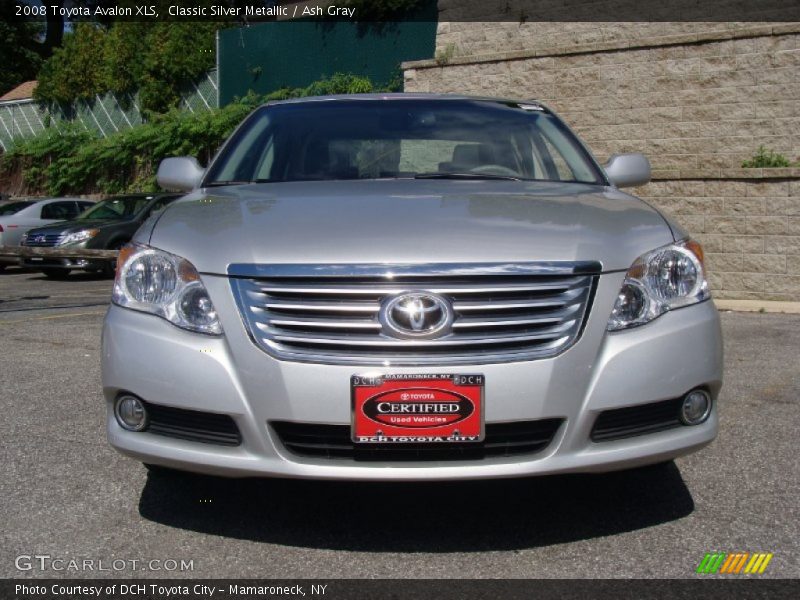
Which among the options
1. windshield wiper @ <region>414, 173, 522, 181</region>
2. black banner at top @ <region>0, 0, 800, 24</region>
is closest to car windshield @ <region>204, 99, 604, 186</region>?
windshield wiper @ <region>414, 173, 522, 181</region>

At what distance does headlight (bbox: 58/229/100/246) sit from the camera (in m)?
15.9

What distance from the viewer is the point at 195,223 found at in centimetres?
357

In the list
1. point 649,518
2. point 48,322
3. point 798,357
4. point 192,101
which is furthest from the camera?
point 192,101

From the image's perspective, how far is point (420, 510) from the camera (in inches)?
145

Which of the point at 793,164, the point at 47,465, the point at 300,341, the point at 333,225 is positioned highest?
the point at 333,225

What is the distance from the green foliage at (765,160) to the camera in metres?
11.5

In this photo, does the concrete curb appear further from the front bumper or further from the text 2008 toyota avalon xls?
the front bumper

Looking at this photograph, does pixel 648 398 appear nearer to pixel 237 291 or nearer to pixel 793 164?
pixel 237 291

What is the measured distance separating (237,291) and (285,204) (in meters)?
0.63

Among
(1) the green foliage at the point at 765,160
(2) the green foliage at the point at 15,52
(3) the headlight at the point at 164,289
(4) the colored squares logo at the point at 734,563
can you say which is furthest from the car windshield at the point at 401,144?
(2) the green foliage at the point at 15,52

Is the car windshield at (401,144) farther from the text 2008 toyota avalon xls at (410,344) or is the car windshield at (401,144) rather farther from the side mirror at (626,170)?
the text 2008 toyota avalon xls at (410,344)

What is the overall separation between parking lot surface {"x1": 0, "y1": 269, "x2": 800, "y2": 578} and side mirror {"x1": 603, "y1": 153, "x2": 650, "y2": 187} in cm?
131

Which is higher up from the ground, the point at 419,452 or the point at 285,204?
the point at 285,204

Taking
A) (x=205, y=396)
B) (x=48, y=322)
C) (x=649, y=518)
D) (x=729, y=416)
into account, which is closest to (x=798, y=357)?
(x=729, y=416)
